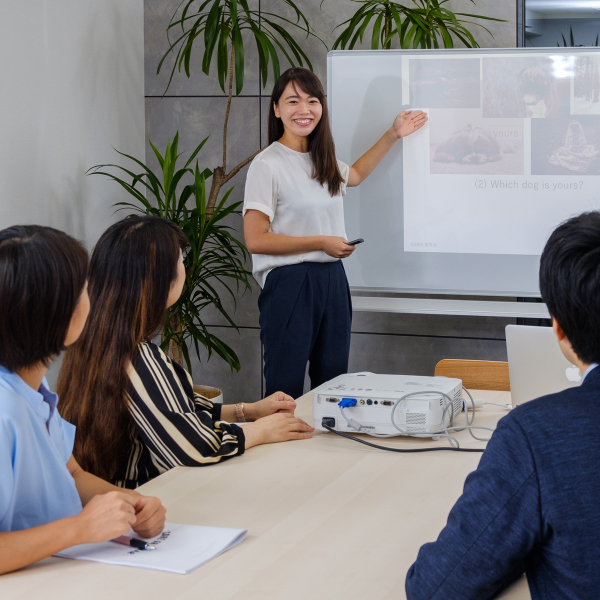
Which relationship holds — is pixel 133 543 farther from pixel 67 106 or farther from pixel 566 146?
pixel 67 106

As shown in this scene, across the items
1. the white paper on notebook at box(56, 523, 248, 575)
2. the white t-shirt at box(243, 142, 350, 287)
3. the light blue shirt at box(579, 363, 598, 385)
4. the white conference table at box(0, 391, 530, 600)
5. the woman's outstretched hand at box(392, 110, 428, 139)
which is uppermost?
the woman's outstretched hand at box(392, 110, 428, 139)

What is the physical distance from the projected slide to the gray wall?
21.8 inches

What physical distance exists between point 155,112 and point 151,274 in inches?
107

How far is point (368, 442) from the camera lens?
162 centimetres

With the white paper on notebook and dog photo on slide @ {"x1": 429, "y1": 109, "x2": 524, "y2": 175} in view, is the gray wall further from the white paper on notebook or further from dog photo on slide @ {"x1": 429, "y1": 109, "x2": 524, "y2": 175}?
the white paper on notebook

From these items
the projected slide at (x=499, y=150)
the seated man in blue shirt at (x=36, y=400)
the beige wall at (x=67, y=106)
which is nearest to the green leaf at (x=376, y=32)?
the projected slide at (x=499, y=150)

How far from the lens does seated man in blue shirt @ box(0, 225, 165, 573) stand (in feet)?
3.32

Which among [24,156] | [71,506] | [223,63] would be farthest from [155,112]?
[71,506]

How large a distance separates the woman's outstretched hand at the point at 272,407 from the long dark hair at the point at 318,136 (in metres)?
1.16

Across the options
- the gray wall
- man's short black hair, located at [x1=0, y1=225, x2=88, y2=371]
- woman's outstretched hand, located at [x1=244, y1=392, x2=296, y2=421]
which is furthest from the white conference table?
the gray wall

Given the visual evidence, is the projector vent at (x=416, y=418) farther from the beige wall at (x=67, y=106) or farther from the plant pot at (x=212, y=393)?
the beige wall at (x=67, y=106)

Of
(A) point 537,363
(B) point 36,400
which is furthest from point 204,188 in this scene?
(B) point 36,400

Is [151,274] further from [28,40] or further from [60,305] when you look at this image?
[28,40]

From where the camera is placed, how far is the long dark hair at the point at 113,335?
1.47 meters
